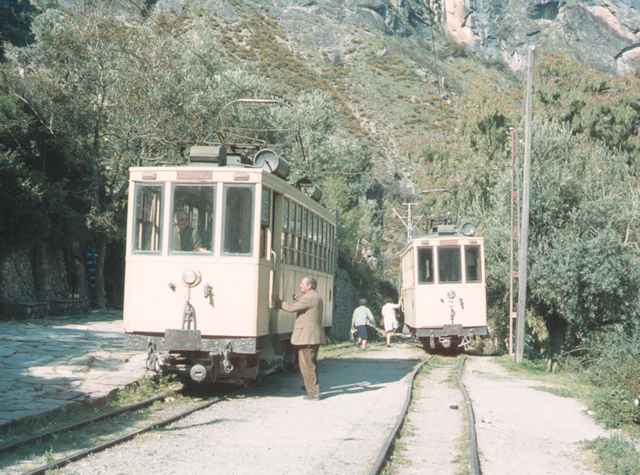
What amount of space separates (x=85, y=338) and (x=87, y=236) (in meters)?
9.86

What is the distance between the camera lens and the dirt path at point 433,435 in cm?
815

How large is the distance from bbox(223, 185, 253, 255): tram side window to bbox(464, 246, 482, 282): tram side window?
41.4 ft

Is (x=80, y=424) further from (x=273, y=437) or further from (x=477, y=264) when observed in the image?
(x=477, y=264)

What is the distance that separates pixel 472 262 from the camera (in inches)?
940

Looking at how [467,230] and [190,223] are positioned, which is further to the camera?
[467,230]

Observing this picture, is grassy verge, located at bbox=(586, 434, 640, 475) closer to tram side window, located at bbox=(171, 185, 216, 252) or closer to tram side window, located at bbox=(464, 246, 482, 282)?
tram side window, located at bbox=(171, 185, 216, 252)

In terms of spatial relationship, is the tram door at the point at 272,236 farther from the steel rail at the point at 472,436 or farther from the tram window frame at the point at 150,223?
the steel rail at the point at 472,436

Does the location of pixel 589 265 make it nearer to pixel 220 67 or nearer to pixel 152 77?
pixel 152 77

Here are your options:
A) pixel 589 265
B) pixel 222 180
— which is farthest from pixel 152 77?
pixel 222 180

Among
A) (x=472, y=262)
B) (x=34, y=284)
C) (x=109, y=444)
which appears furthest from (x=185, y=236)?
(x=34, y=284)

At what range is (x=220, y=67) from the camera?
35.0 meters

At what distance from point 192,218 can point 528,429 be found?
5022 millimetres

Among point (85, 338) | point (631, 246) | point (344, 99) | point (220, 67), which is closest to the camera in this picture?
point (85, 338)

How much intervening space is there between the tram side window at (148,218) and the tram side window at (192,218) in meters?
0.21
